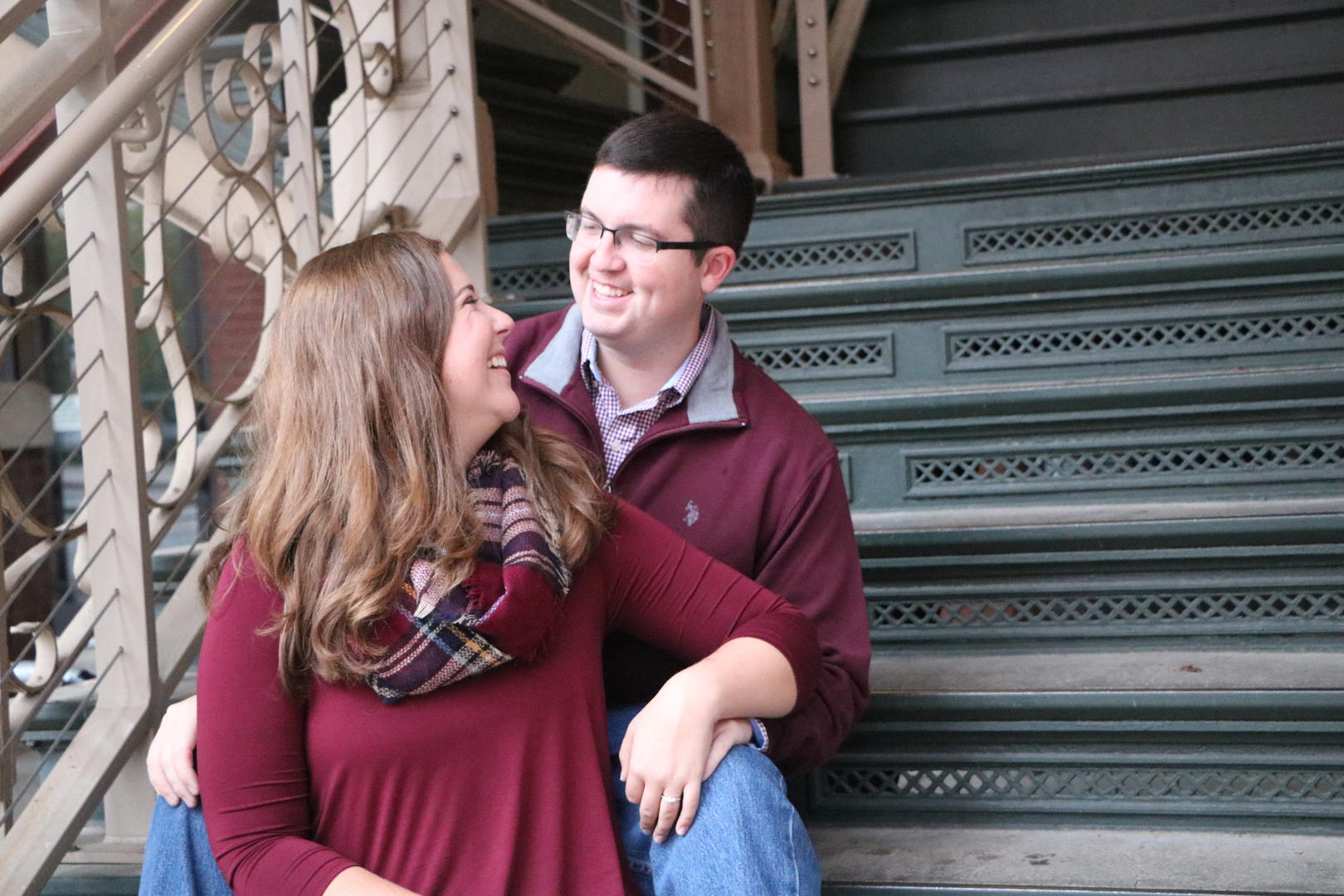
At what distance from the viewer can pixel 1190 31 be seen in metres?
3.07

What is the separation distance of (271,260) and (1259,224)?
61.5 inches

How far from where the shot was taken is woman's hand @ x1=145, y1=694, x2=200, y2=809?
3.83 feet

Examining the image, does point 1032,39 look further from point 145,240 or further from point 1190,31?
point 145,240

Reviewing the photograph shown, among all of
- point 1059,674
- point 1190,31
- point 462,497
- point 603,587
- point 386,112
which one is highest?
point 1190,31

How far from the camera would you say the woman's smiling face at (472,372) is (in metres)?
1.20

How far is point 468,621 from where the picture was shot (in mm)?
1127

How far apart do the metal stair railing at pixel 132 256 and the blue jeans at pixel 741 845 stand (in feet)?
1.91

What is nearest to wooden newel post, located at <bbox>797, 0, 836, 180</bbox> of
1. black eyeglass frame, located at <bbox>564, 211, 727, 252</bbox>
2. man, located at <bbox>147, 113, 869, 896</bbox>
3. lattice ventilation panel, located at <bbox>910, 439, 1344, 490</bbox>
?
lattice ventilation panel, located at <bbox>910, 439, 1344, 490</bbox>

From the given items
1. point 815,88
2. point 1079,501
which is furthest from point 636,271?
point 815,88

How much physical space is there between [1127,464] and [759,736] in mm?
978

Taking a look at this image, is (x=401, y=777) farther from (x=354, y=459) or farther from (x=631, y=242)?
(x=631, y=242)

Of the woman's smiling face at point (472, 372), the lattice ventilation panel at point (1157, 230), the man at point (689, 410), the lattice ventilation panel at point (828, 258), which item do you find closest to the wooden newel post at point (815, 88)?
the lattice ventilation panel at point (828, 258)

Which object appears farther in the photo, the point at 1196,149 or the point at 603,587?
the point at 1196,149

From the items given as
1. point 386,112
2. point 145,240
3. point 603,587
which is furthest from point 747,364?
point 386,112
